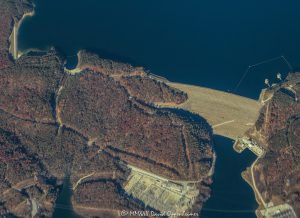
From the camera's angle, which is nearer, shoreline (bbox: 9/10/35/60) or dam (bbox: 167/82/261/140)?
dam (bbox: 167/82/261/140)

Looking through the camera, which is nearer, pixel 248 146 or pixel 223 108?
pixel 248 146

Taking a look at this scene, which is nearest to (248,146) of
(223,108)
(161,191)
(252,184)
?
(252,184)

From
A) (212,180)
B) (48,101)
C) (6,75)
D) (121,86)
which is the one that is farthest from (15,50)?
(212,180)

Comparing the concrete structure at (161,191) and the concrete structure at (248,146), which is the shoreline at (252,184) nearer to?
the concrete structure at (248,146)

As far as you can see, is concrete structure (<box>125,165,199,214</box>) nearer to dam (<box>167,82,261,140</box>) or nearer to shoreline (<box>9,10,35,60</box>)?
dam (<box>167,82,261,140</box>)

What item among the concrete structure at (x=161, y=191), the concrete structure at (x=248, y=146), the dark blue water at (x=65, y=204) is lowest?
the dark blue water at (x=65, y=204)

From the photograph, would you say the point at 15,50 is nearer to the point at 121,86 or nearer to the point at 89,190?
the point at 121,86

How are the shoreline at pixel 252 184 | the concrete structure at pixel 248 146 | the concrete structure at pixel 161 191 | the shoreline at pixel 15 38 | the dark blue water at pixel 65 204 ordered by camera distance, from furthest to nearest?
the shoreline at pixel 15 38 → the concrete structure at pixel 248 146 → the dark blue water at pixel 65 204 → the concrete structure at pixel 161 191 → the shoreline at pixel 252 184

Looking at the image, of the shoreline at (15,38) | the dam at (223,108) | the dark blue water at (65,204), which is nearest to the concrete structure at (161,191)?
the dark blue water at (65,204)

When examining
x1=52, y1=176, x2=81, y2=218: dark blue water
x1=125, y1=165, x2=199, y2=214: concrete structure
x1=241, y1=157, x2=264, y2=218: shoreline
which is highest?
x1=241, y1=157, x2=264, y2=218: shoreline

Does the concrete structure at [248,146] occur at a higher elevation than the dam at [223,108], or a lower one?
lower

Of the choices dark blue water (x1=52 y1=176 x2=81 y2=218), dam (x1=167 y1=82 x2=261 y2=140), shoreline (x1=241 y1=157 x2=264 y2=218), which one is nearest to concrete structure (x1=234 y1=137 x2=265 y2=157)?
dam (x1=167 y1=82 x2=261 y2=140)

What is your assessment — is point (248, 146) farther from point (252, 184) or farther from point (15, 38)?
point (15, 38)
